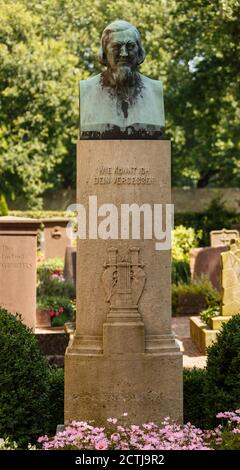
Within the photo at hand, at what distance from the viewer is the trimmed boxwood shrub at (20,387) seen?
20.0 ft

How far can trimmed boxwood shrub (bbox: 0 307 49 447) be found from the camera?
6089 millimetres

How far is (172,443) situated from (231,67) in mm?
17090

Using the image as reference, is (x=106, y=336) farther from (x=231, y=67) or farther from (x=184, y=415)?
(x=231, y=67)

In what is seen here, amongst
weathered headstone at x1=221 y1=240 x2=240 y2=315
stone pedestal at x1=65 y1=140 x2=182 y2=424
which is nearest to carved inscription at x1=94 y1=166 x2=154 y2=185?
stone pedestal at x1=65 y1=140 x2=182 y2=424

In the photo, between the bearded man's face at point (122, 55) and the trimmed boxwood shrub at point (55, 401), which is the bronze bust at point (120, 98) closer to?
the bearded man's face at point (122, 55)

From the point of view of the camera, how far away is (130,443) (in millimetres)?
5625

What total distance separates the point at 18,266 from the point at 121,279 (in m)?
4.60

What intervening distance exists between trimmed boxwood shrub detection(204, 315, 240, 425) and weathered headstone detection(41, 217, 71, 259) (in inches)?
701

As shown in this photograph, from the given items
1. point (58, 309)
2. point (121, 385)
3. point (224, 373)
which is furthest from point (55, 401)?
point (58, 309)

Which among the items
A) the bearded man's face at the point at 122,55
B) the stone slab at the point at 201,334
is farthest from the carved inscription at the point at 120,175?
the stone slab at the point at 201,334

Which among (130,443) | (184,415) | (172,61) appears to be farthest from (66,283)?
(172,61)

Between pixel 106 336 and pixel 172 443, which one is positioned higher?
pixel 106 336

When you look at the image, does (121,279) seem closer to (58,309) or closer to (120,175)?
(120,175)

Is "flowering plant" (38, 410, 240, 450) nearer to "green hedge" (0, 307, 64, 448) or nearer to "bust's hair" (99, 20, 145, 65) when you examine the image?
"green hedge" (0, 307, 64, 448)
